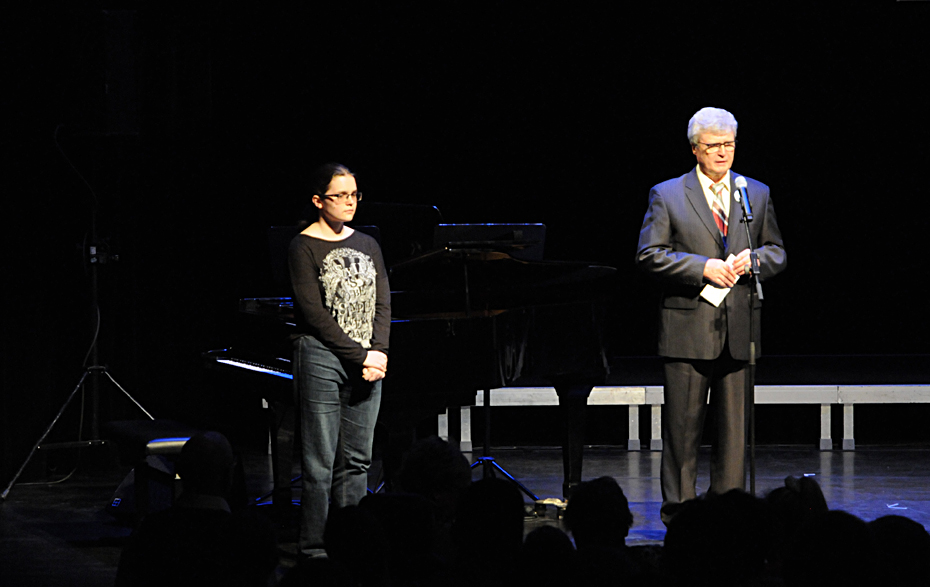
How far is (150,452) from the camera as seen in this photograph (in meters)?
4.65

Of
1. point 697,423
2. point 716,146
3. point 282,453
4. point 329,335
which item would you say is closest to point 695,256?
point 716,146

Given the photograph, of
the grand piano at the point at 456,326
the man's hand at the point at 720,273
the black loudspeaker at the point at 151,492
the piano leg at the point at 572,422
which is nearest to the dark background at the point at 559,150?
the black loudspeaker at the point at 151,492

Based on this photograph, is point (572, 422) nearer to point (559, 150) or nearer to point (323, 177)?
point (323, 177)

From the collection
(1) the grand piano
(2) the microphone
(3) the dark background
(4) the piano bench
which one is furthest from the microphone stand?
(3) the dark background

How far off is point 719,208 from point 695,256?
26 centimetres

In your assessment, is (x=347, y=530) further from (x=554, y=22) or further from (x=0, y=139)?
(x=554, y=22)

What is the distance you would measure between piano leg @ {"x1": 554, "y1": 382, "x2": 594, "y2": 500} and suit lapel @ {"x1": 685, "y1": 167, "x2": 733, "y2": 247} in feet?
3.88

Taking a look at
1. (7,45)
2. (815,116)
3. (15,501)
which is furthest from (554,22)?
(15,501)

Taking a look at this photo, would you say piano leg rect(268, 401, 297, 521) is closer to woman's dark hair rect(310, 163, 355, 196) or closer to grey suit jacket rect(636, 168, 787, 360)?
woman's dark hair rect(310, 163, 355, 196)

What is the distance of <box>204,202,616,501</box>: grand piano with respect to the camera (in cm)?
468

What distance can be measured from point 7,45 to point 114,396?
2.12 m

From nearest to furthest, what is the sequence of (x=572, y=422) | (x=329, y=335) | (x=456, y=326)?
(x=329, y=335) → (x=456, y=326) → (x=572, y=422)

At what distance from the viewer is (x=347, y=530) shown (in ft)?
8.12

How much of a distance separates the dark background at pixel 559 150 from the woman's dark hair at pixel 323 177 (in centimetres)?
304
